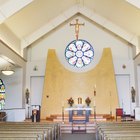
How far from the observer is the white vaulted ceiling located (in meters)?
10.8

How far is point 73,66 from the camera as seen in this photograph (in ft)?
46.9

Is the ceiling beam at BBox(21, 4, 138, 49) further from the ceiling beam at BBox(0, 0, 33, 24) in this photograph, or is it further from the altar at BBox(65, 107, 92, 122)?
the altar at BBox(65, 107, 92, 122)

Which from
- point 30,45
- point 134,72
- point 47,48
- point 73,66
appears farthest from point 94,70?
point 30,45

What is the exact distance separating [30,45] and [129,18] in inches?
251

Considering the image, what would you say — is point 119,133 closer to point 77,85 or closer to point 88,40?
point 77,85

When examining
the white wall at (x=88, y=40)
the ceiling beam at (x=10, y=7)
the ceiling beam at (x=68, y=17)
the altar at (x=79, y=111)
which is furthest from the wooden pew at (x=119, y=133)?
the white wall at (x=88, y=40)

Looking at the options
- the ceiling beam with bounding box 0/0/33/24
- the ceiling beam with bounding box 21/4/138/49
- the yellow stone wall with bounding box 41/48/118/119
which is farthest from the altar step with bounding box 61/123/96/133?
the ceiling beam with bounding box 21/4/138/49

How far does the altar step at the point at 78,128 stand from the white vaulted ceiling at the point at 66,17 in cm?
529

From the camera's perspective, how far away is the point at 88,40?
14.4 metres

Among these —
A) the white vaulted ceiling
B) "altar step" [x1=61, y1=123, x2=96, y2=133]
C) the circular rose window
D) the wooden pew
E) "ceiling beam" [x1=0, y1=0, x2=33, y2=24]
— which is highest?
the white vaulted ceiling

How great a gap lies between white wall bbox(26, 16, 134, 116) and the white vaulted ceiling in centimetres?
98

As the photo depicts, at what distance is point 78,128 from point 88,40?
6.26 m

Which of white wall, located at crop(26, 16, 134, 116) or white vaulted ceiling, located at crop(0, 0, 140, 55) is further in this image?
white wall, located at crop(26, 16, 134, 116)

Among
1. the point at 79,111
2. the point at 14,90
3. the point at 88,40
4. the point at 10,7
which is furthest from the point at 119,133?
the point at 88,40
